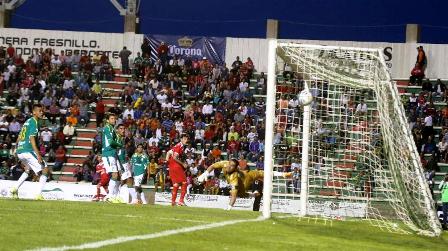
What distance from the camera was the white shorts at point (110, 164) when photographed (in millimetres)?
22188

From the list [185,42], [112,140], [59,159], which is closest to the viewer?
[112,140]

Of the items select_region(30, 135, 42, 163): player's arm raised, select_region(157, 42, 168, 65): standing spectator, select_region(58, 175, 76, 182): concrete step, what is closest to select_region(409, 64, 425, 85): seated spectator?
select_region(157, 42, 168, 65): standing spectator

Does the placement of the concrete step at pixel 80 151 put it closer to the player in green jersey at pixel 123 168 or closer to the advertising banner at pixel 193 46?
the advertising banner at pixel 193 46

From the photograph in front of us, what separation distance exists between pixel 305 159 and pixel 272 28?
90.3 ft

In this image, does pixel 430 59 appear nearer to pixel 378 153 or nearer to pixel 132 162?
pixel 132 162

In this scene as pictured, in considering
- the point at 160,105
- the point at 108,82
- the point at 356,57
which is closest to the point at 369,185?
the point at 356,57

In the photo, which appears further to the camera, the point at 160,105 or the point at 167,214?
the point at 160,105

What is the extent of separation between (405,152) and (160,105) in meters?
26.5

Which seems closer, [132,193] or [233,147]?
[132,193]

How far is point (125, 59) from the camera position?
148ft

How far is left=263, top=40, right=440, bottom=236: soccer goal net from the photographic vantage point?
1689 centimetres

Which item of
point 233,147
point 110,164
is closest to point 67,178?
point 233,147

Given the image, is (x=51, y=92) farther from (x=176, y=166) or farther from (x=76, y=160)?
(x=176, y=166)

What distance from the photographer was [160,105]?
42.5 metres
